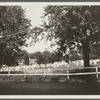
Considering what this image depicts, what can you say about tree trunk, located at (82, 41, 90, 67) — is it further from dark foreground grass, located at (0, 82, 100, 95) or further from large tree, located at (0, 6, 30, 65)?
large tree, located at (0, 6, 30, 65)

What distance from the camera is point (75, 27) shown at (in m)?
15.3

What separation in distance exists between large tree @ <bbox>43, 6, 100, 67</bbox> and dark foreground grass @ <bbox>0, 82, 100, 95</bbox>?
1.11 feet

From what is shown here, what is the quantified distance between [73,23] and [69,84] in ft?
2.95

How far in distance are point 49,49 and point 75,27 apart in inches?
19.8

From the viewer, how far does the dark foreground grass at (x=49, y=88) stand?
1520 centimetres

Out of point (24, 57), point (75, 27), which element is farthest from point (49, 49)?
point (75, 27)

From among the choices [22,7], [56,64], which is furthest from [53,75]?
[22,7]

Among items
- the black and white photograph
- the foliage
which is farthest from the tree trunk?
the foliage

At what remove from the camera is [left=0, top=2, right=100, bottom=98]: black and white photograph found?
15.2 metres

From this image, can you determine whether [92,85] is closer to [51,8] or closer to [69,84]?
[69,84]

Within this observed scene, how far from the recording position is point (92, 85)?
15.2 meters

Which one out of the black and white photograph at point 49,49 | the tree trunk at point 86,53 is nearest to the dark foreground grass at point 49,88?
the black and white photograph at point 49,49

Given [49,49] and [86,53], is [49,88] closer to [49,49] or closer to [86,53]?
[49,49]

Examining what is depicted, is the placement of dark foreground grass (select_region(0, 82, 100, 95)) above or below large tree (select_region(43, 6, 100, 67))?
below
